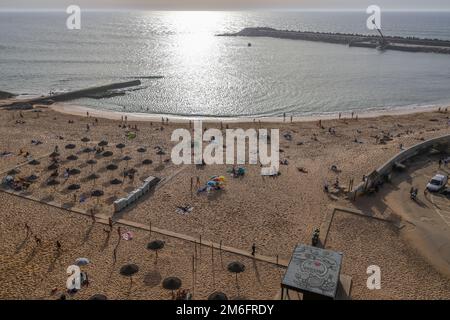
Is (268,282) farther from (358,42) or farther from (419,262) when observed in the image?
(358,42)

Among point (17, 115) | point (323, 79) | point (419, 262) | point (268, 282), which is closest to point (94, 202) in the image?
point (268, 282)

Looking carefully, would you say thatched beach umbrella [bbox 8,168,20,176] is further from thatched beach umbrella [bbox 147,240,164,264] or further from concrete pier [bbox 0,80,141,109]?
concrete pier [bbox 0,80,141,109]

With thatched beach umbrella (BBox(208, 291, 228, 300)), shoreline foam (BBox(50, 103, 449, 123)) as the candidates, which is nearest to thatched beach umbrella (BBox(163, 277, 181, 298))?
thatched beach umbrella (BBox(208, 291, 228, 300))

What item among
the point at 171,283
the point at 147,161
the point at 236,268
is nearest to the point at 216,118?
the point at 147,161

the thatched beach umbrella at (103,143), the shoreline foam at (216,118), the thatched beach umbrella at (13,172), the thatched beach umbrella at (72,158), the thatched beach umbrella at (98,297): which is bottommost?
the thatched beach umbrella at (98,297)

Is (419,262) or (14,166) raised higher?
(14,166)

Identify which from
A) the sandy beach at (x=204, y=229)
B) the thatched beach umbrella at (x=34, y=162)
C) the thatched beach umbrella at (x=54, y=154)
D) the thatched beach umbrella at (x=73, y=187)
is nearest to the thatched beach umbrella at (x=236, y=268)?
the sandy beach at (x=204, y=229)

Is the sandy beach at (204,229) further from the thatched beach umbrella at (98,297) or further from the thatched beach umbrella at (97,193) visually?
the thatched beach umbrella at (98,297)
